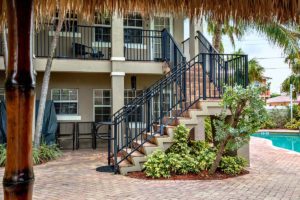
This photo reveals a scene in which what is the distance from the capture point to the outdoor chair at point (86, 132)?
12559mm

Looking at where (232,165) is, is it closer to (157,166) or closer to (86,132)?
(157,166)

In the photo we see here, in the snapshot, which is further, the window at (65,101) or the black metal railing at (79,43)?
the window at (65,101)

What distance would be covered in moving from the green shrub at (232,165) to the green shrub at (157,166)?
1.39m

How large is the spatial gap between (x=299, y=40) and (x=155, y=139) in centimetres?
840

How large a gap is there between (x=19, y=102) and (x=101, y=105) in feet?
38.5

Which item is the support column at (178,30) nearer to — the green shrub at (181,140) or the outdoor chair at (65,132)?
the outdoor chair at (65,132)

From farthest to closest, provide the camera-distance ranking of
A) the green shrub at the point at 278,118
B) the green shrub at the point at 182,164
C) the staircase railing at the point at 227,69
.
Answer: the green shrub at the point at 278,118 < the staircase railing at the point at 227,69 < the green shrub at the point at 182,164

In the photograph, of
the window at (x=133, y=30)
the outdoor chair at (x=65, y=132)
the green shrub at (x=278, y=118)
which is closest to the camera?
the outdoor chair at (x=65, y=132)

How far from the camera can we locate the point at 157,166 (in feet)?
23.9

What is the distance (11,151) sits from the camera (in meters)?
1.75

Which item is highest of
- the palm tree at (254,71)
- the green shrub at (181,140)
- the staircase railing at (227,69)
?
the palm tree at (254,71)

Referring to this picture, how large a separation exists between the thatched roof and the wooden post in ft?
4.01

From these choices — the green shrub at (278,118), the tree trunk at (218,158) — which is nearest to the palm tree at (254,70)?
the green shrub at (278,118)

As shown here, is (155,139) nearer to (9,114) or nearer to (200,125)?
(200,125)
